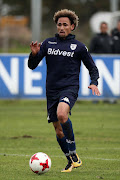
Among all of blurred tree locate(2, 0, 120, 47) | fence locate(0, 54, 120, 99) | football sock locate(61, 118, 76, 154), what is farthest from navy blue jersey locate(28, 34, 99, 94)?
blurred tree locate(2, 0, 120, 47)

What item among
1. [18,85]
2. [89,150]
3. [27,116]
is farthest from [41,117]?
[89,150]

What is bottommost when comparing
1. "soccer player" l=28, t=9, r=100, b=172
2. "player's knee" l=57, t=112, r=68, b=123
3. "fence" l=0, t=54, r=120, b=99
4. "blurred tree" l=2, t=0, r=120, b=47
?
"blurred tree" l=2, t=0, r=120, b=47

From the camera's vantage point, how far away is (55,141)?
11.7 m

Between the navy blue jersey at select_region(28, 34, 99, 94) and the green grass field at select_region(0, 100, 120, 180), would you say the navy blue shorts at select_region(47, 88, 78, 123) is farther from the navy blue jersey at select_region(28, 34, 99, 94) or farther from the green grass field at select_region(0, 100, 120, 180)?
the green grass field at select_region(0, 100, 120, 180)

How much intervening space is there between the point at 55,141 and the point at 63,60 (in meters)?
3.53

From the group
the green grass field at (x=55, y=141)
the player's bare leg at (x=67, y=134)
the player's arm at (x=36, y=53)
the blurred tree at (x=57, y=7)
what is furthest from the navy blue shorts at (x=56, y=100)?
the blurred tree at (x=57, y=7)

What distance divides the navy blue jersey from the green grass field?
1.23 metres

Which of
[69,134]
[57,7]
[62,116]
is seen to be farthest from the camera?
[57,7]

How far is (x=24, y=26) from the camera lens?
64.6m

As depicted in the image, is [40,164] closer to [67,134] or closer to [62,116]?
[67,134]

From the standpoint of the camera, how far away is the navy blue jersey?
845 centimetres

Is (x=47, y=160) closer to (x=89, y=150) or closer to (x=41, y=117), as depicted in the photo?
(x=89, y=150)

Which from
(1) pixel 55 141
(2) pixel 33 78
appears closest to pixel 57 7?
(2) pixel 33 78

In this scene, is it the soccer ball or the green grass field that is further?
the green grass field
